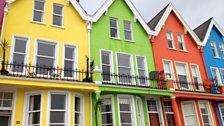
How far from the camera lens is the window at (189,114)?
17969mm

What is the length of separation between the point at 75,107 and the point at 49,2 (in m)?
7.59

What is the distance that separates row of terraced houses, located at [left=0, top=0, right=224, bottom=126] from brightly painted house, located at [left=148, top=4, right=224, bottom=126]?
8cm

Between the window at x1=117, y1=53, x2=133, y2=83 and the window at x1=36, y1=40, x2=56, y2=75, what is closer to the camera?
the window at x1=36, y1=40, x2=56, y2=75

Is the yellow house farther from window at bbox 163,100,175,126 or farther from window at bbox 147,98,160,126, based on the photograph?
window at bbox 163,100,175,126

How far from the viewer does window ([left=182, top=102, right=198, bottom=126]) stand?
707 inches

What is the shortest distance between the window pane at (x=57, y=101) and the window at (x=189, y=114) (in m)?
9.86

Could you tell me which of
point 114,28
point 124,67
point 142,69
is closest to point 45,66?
point 124,67

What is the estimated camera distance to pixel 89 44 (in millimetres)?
16016

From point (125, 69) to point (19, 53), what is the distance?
292 inches

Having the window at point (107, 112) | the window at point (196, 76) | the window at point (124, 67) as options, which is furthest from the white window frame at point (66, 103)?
the window at point (196, 76)

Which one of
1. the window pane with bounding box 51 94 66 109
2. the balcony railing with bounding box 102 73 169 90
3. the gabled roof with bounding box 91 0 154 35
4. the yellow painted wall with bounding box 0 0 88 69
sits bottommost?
the window pane with bounding box 51 94 66 109

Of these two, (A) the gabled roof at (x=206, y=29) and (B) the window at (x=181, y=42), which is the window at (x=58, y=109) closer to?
(B) the window at (x=181, y=42)

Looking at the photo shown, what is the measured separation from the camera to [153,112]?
16766 mm

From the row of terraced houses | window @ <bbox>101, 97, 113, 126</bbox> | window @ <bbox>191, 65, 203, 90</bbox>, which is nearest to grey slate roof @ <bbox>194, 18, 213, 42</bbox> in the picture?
the row of terraced houses
